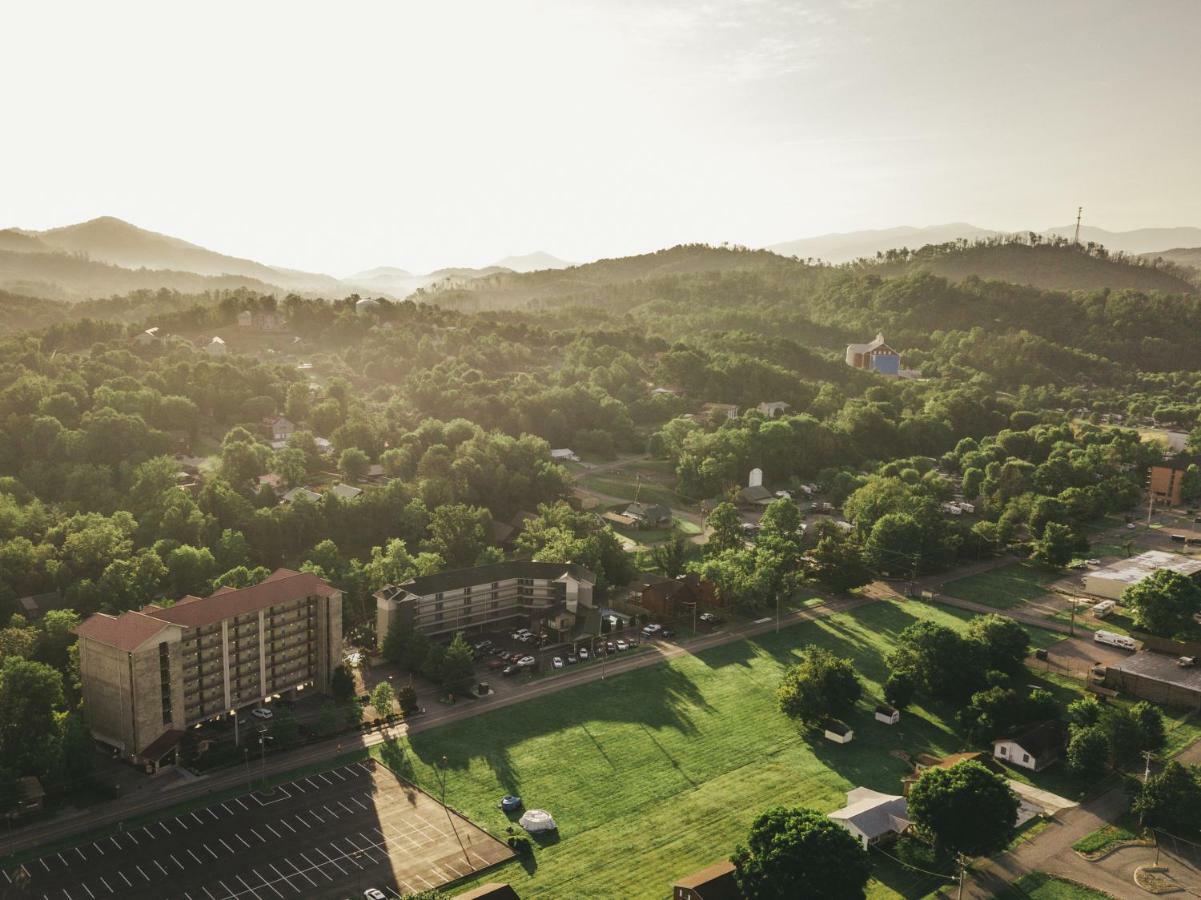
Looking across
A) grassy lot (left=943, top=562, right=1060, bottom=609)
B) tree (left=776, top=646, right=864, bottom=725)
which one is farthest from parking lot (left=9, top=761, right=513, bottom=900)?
grassy lot (left=943, top=562, right=1060, bottom=609)

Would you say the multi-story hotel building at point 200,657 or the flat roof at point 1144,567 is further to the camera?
the flat roof at point 1144,567

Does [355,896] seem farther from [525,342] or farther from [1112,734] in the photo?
[525,342]

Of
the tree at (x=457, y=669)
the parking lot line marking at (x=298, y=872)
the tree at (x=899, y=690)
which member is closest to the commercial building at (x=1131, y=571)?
the tree at (x=899, y=690)

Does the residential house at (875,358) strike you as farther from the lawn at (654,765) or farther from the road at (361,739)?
the lawn at (654,765)

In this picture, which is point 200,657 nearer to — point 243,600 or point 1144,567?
point 243,600

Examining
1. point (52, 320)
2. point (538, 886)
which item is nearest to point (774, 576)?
point (538, 886)

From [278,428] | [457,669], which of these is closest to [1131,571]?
[457,669]
